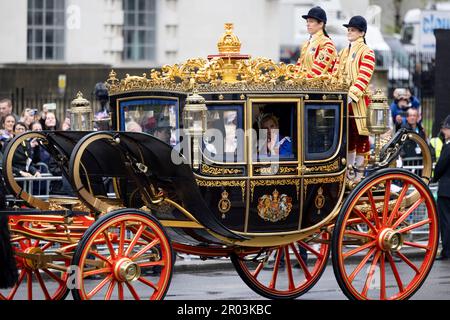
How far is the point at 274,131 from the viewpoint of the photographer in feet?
36.7

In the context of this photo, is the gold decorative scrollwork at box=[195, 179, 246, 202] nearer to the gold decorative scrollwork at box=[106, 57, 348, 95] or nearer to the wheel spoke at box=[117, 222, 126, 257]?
the gold decorative scrollwork at box=[106, 57, 348, 95]

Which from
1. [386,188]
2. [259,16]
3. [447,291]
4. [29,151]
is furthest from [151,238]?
[259,16]

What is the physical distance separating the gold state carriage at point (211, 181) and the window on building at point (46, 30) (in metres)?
15.5

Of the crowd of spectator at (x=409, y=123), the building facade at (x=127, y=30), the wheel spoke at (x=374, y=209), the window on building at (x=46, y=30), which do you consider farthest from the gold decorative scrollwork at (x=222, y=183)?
the window on building at (x=46, y=30)

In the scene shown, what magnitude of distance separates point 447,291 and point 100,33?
49.6ft

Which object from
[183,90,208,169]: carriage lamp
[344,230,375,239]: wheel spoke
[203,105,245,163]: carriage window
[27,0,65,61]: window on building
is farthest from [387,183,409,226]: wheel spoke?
[27,0,65,61]: window on building

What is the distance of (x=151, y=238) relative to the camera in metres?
10.5

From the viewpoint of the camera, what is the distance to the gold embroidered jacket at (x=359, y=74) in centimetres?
1196

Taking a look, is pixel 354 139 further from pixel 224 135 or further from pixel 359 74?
pixel 224 135

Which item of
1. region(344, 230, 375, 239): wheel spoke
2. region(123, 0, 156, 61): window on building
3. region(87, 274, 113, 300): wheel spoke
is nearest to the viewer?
region(87, 274, 113, 300): wheel spoke

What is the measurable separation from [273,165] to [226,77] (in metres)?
0.83

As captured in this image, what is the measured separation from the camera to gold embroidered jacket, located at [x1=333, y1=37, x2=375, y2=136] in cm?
1196

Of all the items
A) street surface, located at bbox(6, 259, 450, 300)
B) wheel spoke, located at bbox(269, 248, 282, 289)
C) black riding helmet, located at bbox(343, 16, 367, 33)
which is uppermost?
black riding helmet, located at bbox(343, 16, 367, 33)

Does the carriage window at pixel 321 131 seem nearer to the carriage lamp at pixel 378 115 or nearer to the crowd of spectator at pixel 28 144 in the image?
the carriage lamp at pixel 378 115
